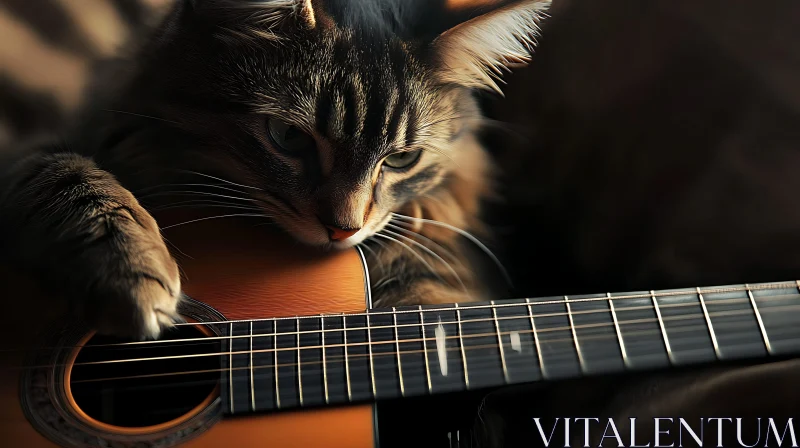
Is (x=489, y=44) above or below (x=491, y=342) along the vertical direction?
above

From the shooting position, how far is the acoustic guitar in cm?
55

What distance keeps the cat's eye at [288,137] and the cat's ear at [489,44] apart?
6.7 inches

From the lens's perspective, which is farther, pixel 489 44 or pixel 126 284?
pixel 489 44

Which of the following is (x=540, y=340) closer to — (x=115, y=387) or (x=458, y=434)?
(x=458, y=434)

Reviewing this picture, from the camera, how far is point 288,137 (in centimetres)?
60

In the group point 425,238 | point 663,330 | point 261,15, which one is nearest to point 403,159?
point 425,238

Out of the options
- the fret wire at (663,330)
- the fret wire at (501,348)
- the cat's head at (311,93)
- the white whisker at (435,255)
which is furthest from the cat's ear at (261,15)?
the fret wire at (663,330)

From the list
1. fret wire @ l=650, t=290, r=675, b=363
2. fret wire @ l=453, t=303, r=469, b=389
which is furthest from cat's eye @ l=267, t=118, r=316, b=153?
fret wire @ l=650, t=290, r=675, b=363

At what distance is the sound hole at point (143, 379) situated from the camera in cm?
55

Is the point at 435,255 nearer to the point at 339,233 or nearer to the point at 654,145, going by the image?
the point at 339,233

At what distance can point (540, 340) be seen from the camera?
1.99 feet

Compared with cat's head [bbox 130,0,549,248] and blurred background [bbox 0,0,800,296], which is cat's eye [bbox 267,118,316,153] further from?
blurred background [bbox 0,0,800,296]

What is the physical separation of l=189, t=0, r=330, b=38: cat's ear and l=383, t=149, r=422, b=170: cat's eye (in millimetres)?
159

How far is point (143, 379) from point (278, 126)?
29 centimetres
